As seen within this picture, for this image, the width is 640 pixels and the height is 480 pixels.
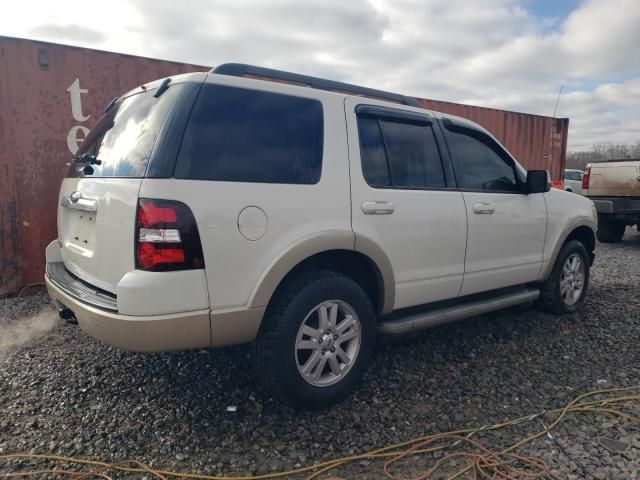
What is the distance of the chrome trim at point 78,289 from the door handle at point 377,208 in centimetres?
146

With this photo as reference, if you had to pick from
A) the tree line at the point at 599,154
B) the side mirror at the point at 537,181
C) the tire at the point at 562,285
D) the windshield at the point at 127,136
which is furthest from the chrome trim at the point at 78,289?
the tree line at the point at 599,154

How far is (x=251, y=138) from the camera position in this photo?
2408mm

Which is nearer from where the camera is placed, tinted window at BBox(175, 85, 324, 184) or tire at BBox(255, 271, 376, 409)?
tinted window at BBox(175, 85, 324, 184)

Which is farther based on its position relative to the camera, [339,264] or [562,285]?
[562,285]

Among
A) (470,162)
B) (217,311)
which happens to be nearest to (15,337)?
(217,311)

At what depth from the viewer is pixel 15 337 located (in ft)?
12.4

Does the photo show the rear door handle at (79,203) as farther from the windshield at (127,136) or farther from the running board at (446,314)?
the running board at (446,314)

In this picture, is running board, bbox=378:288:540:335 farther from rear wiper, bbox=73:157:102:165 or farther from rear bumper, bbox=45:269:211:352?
rear wiper, bbox=73:157:102:165

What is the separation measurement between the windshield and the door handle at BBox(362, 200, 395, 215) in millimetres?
1231

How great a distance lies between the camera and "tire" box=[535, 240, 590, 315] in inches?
170

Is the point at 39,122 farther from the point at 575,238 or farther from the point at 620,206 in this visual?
the point at 620,206

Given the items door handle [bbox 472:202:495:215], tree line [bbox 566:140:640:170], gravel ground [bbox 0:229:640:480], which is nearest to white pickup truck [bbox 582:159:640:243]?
gravel ground [bbox 0:229:640:480]

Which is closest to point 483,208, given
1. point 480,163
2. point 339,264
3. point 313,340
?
point 480,163

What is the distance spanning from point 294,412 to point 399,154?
5.81ft
